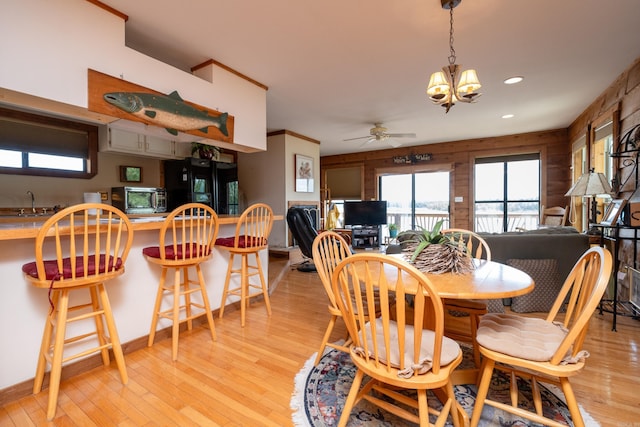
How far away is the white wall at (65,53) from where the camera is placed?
1720 millimetres

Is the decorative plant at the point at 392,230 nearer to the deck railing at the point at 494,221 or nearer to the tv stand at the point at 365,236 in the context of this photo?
the tv stand at the point at 365,236

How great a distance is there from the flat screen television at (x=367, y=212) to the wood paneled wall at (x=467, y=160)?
32.2 inches

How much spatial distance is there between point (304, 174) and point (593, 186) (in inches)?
173

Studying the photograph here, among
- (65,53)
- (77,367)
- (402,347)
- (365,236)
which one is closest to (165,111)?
(65,53)

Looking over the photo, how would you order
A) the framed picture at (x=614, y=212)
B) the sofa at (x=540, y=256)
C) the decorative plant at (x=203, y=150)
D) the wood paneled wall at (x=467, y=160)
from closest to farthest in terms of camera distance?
the framed picture at (x=614, y=212) < the sofa at (x=540, y=256) < the decorative plant at (x=203, y=150) < the wood paneled wall at (x=467, y=160)

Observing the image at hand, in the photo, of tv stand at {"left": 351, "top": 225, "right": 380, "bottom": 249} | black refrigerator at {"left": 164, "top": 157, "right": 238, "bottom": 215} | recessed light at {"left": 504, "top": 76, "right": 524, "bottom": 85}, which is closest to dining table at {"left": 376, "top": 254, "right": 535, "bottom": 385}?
recessed light at {"left": 504, "top": 76, "right": 524, "bottom": 85}

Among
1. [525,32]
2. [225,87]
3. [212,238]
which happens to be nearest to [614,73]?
[525,32]

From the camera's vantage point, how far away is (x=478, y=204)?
6.46 m

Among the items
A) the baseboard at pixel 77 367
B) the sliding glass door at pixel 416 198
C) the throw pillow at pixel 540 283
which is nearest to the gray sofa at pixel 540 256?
the throw pillow at pixel 540 283

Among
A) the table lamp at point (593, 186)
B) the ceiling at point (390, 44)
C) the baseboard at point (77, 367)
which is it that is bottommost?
the baseboard at point (77, 367)

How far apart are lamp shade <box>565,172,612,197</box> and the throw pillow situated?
3.12ft

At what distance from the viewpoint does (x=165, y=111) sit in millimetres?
2453

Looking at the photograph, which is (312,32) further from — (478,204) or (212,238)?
(478,204)

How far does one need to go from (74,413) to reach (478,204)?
22.8 feet
